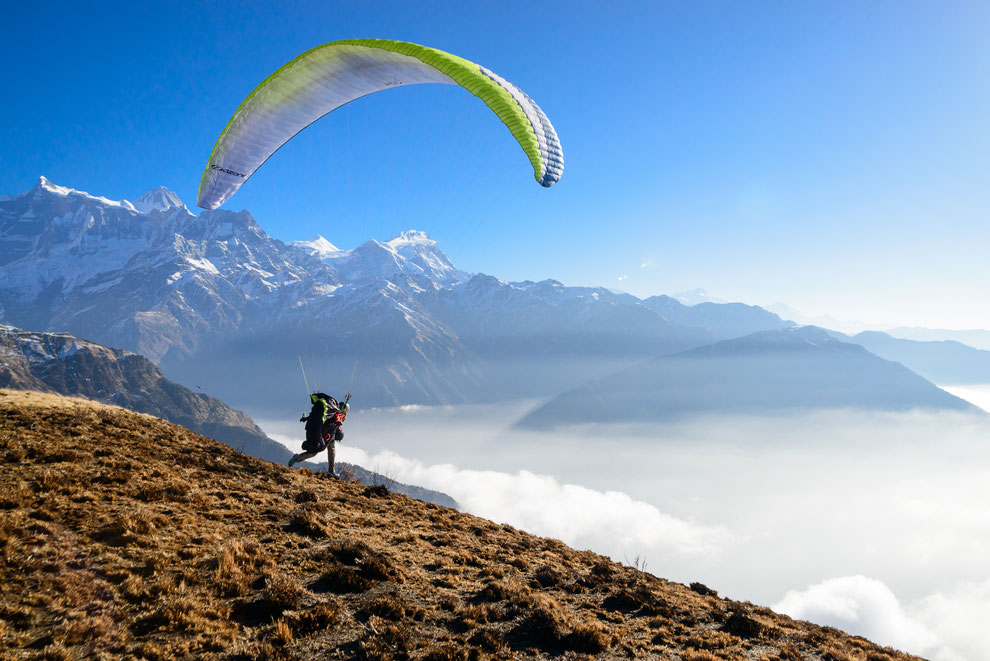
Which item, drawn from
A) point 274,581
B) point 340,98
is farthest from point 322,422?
point 340,98

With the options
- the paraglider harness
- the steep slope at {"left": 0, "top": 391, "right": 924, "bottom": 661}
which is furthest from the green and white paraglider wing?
the steep slope at {"left": 0, "top": 391, "right": 924, "bottom": 661}

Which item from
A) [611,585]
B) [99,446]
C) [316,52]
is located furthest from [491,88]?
[99,446]

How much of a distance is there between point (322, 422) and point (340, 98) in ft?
45.6

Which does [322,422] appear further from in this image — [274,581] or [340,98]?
[340,98]

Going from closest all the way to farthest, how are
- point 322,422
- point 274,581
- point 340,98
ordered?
point 274,581
point 322,422
point 340,98

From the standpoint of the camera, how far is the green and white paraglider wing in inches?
619

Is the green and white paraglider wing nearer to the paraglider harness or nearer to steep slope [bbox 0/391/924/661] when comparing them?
the paraglider harness

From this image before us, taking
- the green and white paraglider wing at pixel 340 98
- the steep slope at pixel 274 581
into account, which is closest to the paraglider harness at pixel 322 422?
the steep slope at pixel 274 581

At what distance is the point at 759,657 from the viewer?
430 inches

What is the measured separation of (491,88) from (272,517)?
15.8 meters

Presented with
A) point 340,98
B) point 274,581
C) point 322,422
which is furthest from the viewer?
point 340,98

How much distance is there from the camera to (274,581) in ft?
29.6

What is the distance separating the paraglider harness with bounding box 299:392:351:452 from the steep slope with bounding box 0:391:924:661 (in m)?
1.80

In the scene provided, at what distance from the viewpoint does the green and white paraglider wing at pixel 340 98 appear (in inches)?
619
